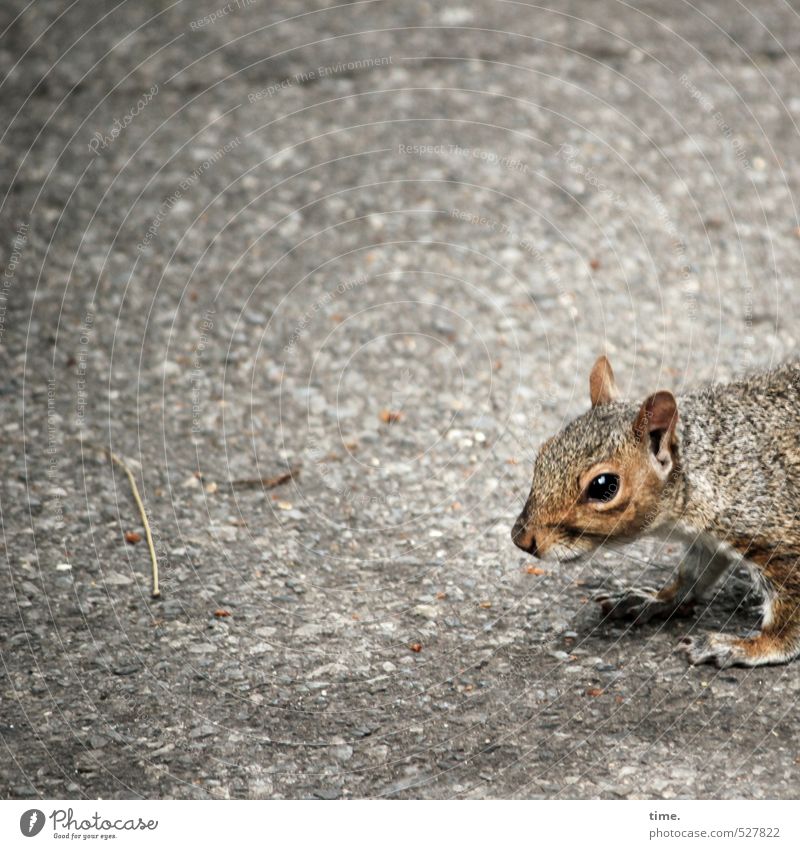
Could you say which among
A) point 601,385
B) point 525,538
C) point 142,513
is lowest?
point 525,538

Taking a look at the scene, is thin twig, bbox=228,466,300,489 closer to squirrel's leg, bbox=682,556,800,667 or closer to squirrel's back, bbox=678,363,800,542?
squirrel's back, bbox=678,363,800,542

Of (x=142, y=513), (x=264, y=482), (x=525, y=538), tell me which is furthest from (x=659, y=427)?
(x=142, y=513)

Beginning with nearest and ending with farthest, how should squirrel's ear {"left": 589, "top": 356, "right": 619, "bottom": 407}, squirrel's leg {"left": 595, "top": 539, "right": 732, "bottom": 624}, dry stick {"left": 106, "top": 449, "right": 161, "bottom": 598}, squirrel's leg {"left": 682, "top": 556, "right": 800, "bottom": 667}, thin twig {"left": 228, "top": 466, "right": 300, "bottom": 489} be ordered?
squirrel's leg {"left": 682, "top": 556, "right": 800, "bottom": 667} → squirrel's ear {"left": 589, "top": 356, "right": 619, "bottom": 407} → squirrel's leg {"left": 595, "top": 539, "right": 732, "bottom": 624} → dry stick {"left": 106, "top": 449, "right": 161, "bottom": 598} → thin twig {"left": 228, "top": 466, "right": 300, "bottom": 489}

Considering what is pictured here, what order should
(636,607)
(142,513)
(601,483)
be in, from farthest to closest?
(142,513) < (636,607) < (601,483)

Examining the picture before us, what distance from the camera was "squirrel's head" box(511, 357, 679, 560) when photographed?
9.81ft

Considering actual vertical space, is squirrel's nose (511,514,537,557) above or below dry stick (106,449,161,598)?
below

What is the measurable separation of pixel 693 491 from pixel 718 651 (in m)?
0.44

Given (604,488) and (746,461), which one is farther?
(746,461)

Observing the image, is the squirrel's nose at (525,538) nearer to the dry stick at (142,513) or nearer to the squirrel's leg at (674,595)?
the squirrel's leg at (674,595)

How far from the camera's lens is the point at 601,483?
299 cm

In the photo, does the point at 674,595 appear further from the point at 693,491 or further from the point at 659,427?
the point at 659,427

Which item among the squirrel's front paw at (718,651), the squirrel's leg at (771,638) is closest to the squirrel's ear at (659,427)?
the squirrel's leg at (771,638)

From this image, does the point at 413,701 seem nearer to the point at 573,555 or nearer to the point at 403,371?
the point at 573,555

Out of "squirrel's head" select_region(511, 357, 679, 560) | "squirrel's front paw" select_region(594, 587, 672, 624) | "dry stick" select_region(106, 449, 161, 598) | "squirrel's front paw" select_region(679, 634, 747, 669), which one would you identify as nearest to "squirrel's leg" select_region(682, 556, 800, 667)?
"squirrel's front paw" select_region(679, 634, 747, 669)
